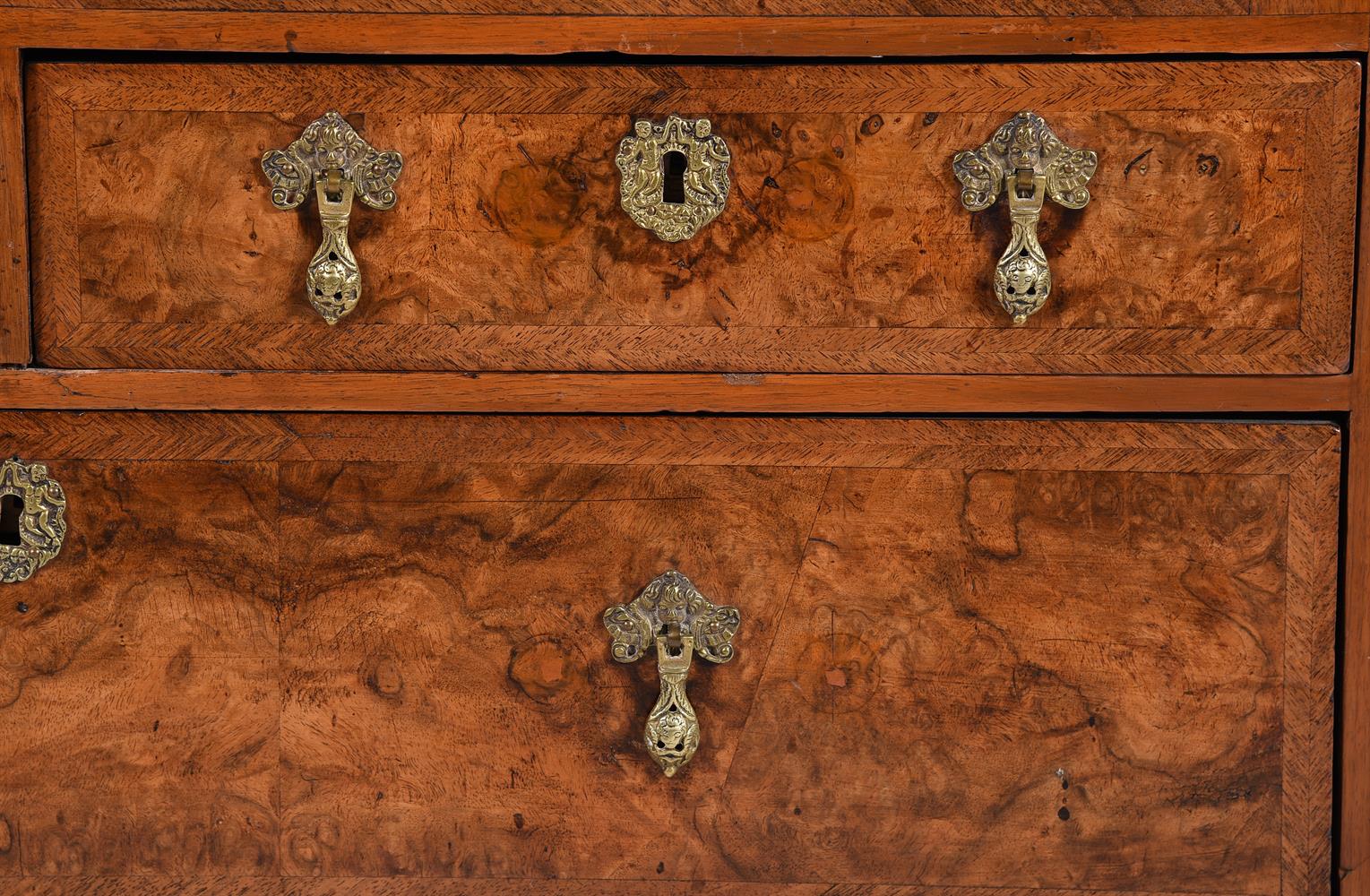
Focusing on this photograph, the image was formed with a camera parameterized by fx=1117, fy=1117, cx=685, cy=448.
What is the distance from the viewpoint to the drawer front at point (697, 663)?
2.48 ft

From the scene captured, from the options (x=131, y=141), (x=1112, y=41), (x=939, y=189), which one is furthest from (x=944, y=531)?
(x=131, y=141)

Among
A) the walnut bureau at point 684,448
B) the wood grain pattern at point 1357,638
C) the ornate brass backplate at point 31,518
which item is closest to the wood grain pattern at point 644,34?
the walnut bureau at point 684,448

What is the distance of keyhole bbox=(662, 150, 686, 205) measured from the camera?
736mm

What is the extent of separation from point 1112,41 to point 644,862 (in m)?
0.63

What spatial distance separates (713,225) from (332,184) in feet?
0.82

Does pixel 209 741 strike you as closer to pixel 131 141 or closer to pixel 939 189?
pixel 131 141

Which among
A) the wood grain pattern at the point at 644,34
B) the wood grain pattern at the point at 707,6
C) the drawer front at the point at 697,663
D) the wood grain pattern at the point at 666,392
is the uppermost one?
the wood grain pattern at the point at 707,6

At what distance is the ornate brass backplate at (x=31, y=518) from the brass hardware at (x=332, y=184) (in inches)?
8.7

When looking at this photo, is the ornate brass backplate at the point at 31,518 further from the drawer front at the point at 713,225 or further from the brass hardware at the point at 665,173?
the brass hardware at the point at 665,173

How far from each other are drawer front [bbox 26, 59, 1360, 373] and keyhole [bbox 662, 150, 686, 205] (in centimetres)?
3

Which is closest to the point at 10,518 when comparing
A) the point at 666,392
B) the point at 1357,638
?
the point at 666,392

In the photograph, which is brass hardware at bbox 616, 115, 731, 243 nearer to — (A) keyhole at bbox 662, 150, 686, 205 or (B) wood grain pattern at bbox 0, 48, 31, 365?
(A) keyhole at bbox 662, 150, 686, 205

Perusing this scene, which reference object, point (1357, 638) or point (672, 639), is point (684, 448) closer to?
point (672, 639)

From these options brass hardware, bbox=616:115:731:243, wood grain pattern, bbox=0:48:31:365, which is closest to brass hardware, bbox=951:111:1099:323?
brass hardware, bbox=616:115:731:243
